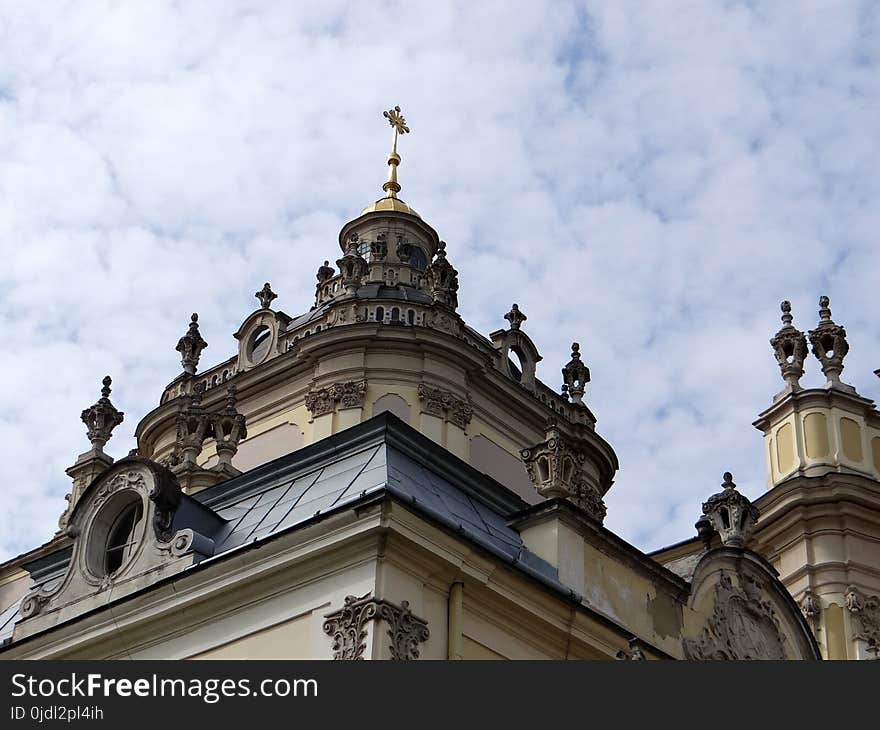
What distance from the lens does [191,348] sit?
45344 mm

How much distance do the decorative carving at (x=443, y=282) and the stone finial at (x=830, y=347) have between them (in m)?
9.96

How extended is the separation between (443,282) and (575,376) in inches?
209

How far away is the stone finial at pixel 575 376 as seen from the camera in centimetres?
4588

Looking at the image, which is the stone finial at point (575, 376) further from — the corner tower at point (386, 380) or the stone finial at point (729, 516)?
the stone finial at point (729, 516)

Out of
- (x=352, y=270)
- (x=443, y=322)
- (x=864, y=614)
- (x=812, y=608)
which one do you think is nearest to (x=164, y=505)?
(x=812, y=608)

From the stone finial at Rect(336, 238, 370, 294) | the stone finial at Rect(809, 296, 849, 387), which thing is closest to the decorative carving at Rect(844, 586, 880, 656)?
the stone finial at Rect(809, 296, 849, 387)

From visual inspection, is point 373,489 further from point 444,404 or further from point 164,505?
point 444,404

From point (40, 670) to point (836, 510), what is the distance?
771 inches

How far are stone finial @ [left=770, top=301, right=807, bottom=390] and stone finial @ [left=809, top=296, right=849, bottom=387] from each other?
0.27 m

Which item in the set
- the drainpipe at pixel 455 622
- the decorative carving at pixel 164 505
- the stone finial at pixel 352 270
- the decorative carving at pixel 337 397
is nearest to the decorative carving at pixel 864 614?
the decorative carving at pixel 337 397

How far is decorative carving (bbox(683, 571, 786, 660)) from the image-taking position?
78.3ft

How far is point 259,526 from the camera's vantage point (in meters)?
22.1

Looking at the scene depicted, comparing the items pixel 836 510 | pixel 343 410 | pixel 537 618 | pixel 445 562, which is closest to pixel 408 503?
pixel 445 562

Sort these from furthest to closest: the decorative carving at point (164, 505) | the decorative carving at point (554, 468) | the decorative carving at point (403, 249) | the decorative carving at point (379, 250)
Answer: the decorative carving at point (403, 249)
the decorative carving at point (379, 250)
the decorative carving at point (554, 468)
the decorative carving at point (164, 505)
